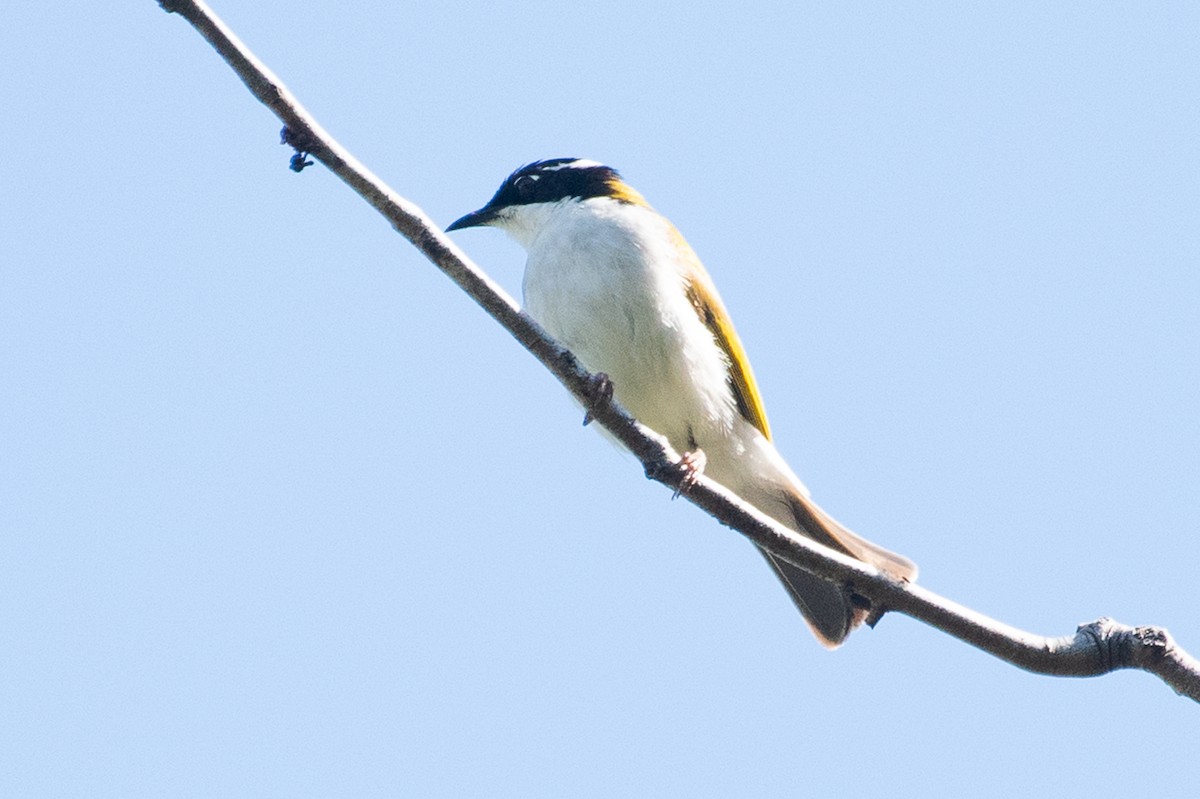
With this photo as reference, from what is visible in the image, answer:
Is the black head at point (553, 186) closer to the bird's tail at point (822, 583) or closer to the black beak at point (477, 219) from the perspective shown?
the black beak at point (477, 219)

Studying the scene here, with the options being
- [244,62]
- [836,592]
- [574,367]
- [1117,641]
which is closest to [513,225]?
[836,592]

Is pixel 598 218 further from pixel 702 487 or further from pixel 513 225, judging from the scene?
pixel 702 487

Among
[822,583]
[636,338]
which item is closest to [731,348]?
[636,338]

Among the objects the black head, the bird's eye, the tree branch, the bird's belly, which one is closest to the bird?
the bird's belly

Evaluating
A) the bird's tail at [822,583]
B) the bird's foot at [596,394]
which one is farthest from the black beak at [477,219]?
the bird's foot at [596,394]

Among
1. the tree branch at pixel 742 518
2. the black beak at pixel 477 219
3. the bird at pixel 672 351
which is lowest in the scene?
the tree branch at pixel 742 518

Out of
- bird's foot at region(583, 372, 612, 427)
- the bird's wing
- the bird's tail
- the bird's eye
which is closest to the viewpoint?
bird's foot at region(583, 372, 612, 427)

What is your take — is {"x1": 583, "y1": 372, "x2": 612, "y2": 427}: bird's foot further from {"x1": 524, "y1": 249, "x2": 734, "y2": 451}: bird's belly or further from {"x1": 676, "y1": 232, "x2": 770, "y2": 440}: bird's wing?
{"x1": 676, "y1": 232, "x2": 770, "y2": 440}: bird's wing

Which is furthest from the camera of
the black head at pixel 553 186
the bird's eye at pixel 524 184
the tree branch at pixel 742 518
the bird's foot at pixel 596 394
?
the bird's eye at pixel 524 184

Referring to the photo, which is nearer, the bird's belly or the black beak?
the bird's belly
